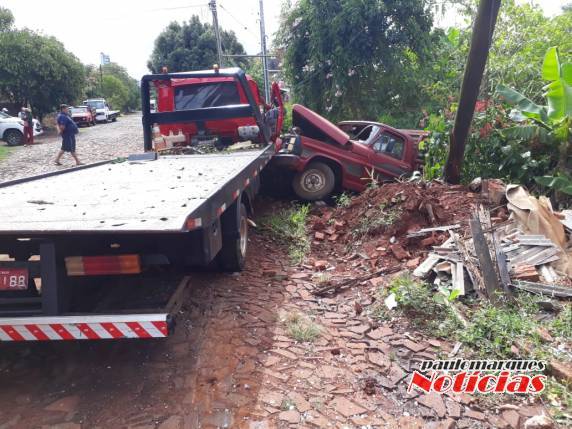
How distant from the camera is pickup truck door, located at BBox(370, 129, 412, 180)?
8336mm

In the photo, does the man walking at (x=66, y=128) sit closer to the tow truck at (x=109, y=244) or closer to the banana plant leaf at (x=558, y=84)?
the tow truck at (x=109, y=244)

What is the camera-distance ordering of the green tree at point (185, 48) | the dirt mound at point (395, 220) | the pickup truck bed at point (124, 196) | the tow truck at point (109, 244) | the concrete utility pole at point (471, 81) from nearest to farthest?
the pickup truck bed at point (124, 196) → the tow truck at point (109, 244) → the dirt mound at point (395, 220) → the concrete utility pole at point (471, 81) → the green tree at point (185, 48)

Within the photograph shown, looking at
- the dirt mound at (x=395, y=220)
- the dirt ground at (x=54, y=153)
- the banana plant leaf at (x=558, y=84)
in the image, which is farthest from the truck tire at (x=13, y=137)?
the banana plant leaf at (x=558, y=84)

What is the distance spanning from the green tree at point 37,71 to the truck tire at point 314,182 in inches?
848

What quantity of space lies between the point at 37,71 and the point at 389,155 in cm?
2255

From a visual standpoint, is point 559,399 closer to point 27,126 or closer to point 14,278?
point 14,278

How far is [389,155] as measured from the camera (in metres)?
8.52

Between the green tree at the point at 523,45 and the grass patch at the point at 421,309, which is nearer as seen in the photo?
the grass patch at the point at 421,309

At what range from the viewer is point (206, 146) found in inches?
277

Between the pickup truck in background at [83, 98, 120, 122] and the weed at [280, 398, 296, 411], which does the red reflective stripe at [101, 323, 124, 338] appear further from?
the pickup truck in background at [83, 98, 120, 122]

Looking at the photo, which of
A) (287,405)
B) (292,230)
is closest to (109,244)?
(287,405)

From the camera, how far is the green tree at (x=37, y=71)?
75.9 ft

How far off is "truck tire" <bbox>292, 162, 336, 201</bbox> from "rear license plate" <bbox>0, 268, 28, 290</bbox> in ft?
18.8

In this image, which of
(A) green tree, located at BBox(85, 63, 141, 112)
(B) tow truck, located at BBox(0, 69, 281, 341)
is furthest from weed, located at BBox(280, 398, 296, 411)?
(A) green tree, located at BBox(85, 63, 141, 112)
